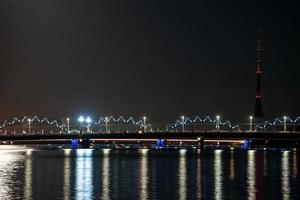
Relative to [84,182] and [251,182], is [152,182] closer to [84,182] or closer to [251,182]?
[84,182]

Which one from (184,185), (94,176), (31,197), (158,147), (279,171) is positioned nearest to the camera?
(31,197)

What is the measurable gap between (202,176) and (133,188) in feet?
51.5

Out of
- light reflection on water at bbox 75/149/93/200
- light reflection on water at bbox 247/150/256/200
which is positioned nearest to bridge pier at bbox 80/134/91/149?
light reflection on water at bbox 75/149/93/200

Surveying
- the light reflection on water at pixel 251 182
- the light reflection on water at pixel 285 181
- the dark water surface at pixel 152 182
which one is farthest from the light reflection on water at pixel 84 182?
the light reflection on water at pixel 285 181

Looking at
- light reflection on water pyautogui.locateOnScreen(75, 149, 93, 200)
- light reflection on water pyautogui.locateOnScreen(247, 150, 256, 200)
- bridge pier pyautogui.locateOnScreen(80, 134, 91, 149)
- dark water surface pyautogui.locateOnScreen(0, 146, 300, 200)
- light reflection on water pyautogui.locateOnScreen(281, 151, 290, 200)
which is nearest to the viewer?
light reflection on water pyautogui.locateOnScreen(247, 150, 256, 200)

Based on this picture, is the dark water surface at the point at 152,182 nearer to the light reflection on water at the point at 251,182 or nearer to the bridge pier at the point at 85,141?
the light reflection on water at the point at 251,182

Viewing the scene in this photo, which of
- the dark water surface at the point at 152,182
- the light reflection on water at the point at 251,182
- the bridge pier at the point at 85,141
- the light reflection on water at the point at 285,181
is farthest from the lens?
the bridge pier at the point at 85,141

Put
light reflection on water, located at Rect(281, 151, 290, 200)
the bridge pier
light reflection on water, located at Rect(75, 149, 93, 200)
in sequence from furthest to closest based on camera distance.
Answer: the bridge pier, light reflection on water, located at Rect(281, 151, 290, 200), light reflection on water, located at Rect(75, 149, 93, 200)

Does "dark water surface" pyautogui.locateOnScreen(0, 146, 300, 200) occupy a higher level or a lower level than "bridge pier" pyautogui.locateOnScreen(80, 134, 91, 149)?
lower

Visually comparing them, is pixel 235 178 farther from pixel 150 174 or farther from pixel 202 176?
pixel 150 174

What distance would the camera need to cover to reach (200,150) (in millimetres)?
160500

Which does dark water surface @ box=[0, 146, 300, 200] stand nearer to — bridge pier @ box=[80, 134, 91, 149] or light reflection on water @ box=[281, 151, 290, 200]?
light reflection on water @ box=[281, 151, 290, 200]

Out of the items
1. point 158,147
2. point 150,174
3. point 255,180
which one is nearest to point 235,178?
point 255,180

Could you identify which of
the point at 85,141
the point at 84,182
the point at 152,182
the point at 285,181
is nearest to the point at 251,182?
the point at 285,181
